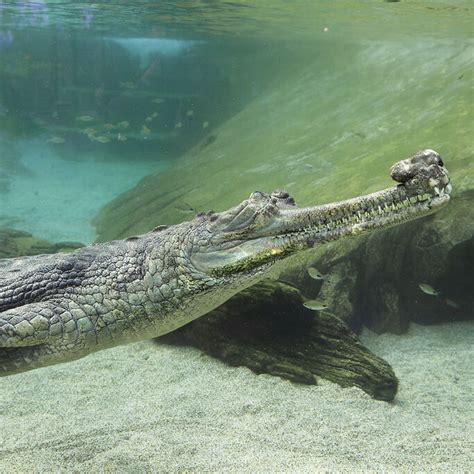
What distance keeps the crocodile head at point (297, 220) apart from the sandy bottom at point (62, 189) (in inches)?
413

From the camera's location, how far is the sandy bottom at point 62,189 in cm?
1540

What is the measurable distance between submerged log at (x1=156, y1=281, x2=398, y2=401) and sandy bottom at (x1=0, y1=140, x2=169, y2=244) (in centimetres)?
866

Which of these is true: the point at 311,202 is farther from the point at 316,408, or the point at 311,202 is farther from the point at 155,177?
the point at 155,177

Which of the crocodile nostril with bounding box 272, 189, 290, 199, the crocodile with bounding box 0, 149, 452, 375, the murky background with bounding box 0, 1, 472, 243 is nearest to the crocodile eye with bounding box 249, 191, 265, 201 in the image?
the crocodile with bounding box 0, 149, 452, 375

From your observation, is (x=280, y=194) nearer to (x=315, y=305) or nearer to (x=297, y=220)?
(x=297, y=220)

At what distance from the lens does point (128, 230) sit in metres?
11.8

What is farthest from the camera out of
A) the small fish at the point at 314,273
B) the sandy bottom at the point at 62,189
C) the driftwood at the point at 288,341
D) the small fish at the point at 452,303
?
the sandy bottom at the point at 62,189

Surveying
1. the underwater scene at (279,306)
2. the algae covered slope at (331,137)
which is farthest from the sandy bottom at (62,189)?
the algae covered slope at (331,137)

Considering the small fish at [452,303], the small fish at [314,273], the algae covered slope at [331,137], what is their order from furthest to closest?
1. the algae covered slope at [331,137]
2. the small fish at [452,303]
3. the small fish at [314,273]

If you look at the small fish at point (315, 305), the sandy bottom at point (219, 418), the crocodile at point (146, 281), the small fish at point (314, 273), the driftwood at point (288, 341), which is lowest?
the sandy bottom at point (219, 418)

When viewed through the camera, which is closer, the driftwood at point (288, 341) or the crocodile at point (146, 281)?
the crocodile at point (146, 281)

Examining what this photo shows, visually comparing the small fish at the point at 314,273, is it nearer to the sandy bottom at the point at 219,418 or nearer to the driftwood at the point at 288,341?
the driftwood at the point at 288,341

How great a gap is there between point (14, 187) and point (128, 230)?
12820 mm

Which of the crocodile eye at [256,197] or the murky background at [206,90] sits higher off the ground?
the murky background at [206,90]
